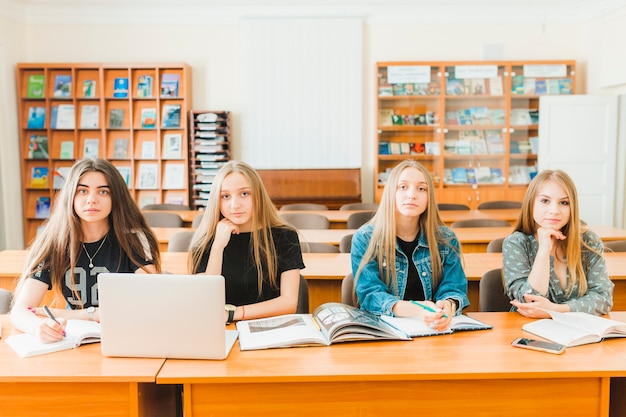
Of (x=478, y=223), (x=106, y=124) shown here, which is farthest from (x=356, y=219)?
(x=106, y=124)

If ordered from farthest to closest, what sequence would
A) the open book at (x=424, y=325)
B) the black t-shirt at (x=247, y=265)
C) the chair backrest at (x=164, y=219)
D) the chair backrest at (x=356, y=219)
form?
1. the chair backrest at (x=164, y=219)
2. the chair backrest at (x=356, y=219)
3. the black t-shirt at (x=247, y=265)
4. the open book at (x=424, y=325)

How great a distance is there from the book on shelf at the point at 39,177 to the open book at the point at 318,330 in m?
5.90

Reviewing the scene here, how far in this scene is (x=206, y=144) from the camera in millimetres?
6871

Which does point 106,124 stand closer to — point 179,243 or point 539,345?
point 179,243

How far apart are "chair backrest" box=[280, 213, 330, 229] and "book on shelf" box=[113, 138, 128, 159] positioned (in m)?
3.06

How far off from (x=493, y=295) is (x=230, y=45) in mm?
5585

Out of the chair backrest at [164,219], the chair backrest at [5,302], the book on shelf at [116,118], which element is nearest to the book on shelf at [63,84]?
the book on shelf at [116,118]

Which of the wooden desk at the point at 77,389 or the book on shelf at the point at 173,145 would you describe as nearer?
the wooden desk at the point at 77,389

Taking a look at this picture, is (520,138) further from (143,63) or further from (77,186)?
(77,186)

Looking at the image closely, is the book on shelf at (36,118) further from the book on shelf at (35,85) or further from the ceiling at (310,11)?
the ceiling at (310,11)

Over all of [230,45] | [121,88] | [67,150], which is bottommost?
[67,150]

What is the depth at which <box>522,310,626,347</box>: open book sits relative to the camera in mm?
1793

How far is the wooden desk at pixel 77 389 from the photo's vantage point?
61.1 inches

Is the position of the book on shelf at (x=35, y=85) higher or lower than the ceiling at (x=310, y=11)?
lower
